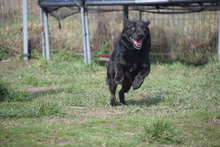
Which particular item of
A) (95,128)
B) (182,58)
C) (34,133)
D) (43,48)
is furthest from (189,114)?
(43,48)

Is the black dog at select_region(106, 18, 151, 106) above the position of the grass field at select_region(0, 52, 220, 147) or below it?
above

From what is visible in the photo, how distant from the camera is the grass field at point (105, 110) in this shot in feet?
10.2

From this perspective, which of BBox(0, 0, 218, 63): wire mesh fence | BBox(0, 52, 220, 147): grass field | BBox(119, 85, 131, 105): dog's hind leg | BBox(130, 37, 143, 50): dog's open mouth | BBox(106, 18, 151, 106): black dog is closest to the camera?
BBox(0, 52, 220, 147): grass field

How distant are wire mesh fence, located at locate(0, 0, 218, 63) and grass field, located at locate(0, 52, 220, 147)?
51.9 inches

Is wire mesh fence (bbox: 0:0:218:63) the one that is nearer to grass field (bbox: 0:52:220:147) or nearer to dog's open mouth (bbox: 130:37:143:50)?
grass field (bbox: 0:52:220:147)

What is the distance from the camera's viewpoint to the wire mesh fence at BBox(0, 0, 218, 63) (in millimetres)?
8789

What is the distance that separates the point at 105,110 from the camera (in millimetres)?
4453

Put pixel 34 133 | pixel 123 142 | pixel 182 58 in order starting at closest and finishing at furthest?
pixel 123 142
pixel 34 133
pixel 182 58

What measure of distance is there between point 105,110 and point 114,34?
5.40 meters

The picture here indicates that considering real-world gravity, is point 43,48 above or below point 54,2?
below

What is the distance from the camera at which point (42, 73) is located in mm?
7594

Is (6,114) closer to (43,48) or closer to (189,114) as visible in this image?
(189,114)

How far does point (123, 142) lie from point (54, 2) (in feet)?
18.7

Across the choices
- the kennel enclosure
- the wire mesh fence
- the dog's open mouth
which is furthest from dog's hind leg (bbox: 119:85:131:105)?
the wire mesh fence
